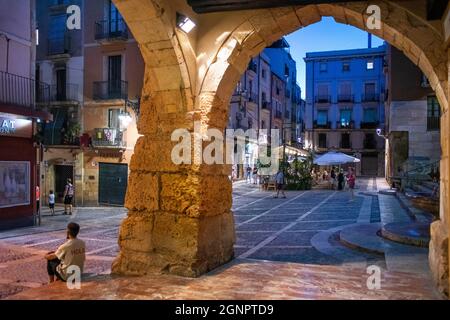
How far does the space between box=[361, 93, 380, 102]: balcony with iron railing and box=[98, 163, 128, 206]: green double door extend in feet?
111

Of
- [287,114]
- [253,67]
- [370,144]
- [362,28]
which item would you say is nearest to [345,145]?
[370,144]

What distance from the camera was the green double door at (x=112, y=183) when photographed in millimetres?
20031

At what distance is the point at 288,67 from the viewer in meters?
48.3

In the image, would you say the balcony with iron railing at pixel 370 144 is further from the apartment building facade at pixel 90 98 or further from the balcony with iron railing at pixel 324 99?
the apartment building facade at pixel 90 98

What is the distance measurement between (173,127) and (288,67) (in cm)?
4524

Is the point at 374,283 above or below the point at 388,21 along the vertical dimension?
below

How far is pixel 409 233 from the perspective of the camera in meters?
7.59

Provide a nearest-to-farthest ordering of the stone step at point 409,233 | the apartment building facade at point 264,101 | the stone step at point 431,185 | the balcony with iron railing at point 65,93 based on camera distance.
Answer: the stone step at point 409,233 < the stone step at point 431,185 < the balcony with iron railing at point 65,93 < the apartment building facade at point 264,101

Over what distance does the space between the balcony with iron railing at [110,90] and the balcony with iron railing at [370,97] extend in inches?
1317

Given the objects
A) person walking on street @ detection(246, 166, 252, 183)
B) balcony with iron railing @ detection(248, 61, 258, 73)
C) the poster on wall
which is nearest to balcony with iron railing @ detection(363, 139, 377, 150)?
balcony with iron railing @ detection(248, 61, 258, 73)

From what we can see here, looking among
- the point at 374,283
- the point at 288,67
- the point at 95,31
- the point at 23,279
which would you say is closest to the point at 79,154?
the point at 95,31

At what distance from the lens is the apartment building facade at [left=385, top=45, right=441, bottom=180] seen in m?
22.3

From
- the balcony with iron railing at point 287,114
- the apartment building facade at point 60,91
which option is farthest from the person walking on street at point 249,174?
the balcony with iron railing at point 287,114

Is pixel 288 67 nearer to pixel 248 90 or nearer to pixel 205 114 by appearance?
Answer: pixel 248 90
